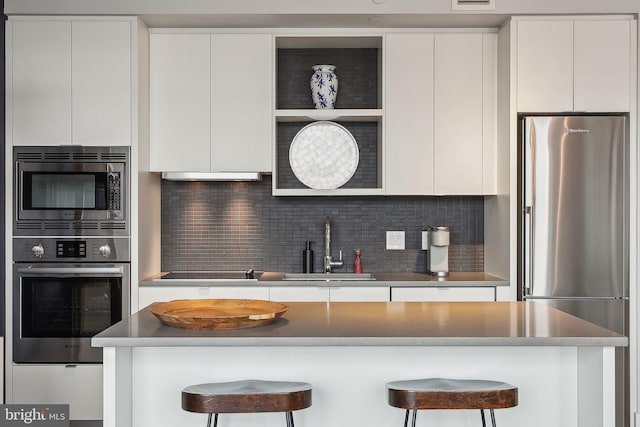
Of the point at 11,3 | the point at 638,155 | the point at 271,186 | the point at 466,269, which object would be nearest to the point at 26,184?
the point at 11,3

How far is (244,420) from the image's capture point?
2.65 meters

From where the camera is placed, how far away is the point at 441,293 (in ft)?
13.8

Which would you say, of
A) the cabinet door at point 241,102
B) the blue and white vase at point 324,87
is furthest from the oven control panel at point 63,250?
the blue and white vase at point 324,87

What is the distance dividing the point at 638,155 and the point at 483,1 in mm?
1276

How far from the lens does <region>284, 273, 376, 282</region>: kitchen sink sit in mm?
4375

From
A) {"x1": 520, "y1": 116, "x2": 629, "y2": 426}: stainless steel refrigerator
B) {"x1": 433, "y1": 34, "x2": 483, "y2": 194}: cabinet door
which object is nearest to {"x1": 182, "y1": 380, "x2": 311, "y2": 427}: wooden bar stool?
{"x1": 520, "y1": 116, "x2": 629, "y2": 426}: stainless steel refrigerator

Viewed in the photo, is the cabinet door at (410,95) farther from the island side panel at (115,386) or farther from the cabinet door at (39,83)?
the island side panel at (115,386)

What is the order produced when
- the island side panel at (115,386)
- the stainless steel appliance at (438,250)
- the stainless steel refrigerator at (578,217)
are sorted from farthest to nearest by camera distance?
the stainless steel appliance at (438,250) < the stainless steel refrigerator at (578,217) < the island side panel at (115,386)

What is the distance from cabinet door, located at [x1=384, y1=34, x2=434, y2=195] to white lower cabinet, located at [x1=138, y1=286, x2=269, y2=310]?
1089 mm

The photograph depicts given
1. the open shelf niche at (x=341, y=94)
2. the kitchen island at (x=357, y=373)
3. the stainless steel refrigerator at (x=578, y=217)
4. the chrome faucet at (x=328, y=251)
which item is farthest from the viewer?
the open shelf niche at (x=341, y=94)

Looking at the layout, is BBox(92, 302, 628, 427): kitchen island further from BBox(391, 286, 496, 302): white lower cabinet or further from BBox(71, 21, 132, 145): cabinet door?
BBox(71, 21, 132, 145): cabinet door

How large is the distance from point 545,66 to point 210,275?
2448mm

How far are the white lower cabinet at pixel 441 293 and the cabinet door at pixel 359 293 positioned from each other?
0.07 m

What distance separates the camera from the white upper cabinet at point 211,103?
4.41 meters
